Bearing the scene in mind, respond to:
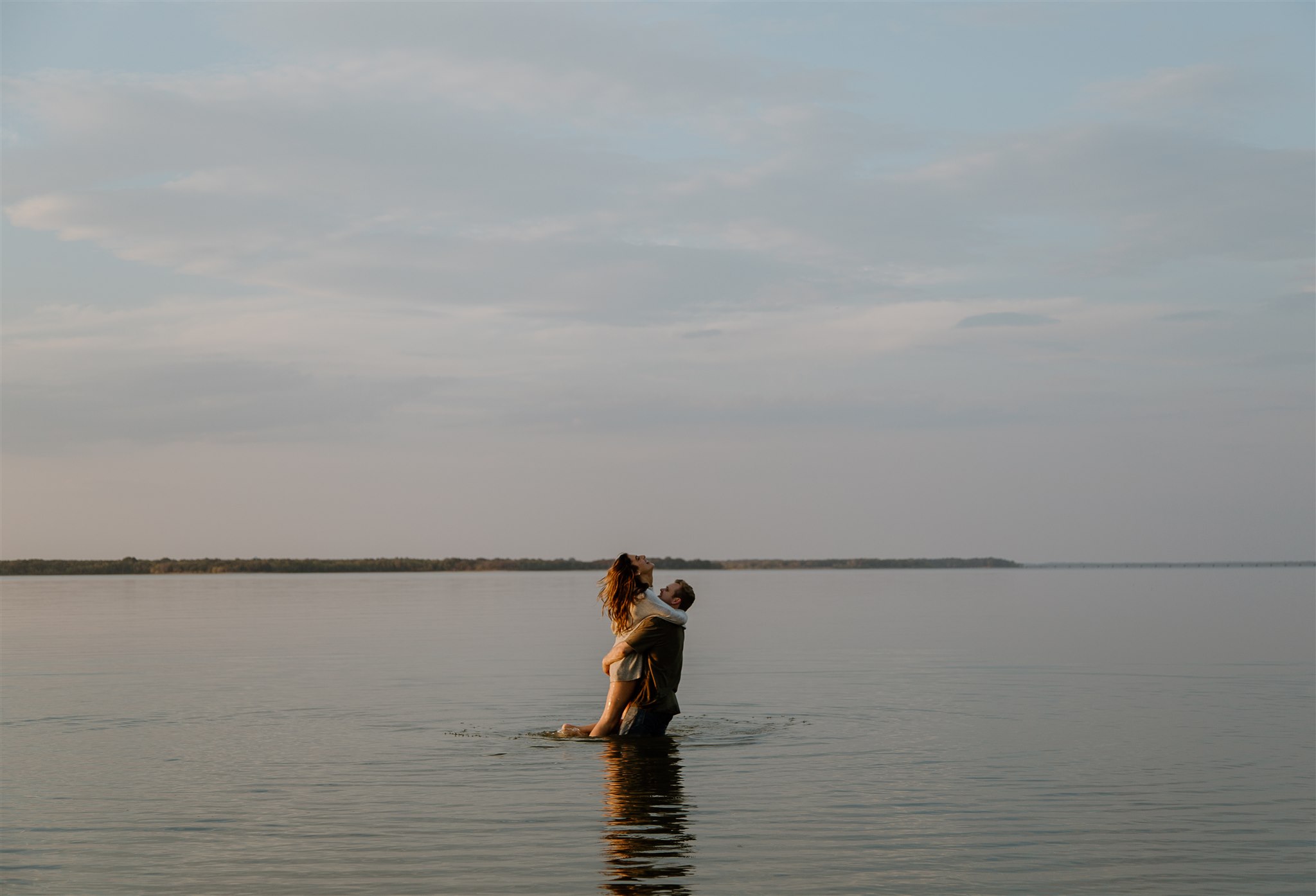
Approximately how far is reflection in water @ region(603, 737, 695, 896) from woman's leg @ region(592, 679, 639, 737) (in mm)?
289

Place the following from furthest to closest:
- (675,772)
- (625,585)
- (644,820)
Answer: (625,585) < (675,772) < (644,820)

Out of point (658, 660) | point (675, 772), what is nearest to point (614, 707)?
point (658, 660)

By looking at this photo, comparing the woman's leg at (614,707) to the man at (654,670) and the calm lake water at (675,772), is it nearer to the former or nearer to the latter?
the man at (654,670)

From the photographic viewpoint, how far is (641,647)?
17.7 meters

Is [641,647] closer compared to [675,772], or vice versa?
[675,772]

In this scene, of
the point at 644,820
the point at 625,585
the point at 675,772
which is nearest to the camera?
the point at 644,820

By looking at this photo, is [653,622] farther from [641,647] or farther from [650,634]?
[641,647]

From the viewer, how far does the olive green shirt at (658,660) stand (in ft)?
57.8

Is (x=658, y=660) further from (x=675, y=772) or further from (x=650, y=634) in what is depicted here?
(x=675, y=772)

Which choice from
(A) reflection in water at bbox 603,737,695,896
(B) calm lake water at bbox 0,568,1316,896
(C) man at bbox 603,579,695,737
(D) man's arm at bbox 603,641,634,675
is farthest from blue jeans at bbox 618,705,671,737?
(D) man's arm at bbox 603,641,634,675

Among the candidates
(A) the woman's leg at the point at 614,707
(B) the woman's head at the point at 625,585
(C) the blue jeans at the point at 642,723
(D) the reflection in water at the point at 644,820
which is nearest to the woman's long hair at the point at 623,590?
(B) the woman's head at the point at 625,585

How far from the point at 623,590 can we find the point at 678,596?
0.96 m

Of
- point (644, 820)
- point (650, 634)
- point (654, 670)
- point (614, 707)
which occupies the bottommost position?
point (644, 820)

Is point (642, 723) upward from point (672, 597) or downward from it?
downward
